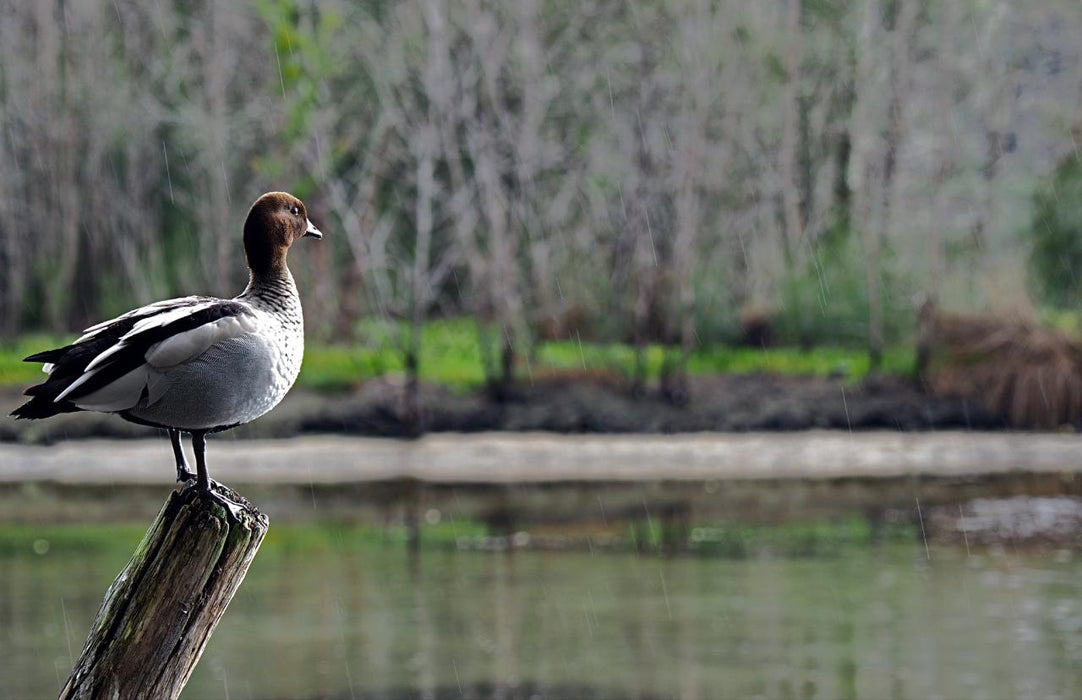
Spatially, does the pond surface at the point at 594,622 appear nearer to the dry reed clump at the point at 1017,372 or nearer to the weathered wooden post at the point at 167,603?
the weathered wooden post at the point at 167,603

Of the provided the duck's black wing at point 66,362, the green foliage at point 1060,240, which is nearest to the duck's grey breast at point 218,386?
the duck's black wing at point 66,362

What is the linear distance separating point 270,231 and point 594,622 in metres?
7.05

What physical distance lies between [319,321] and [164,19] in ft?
22.9

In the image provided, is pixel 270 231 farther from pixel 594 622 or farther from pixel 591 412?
pixel 591 412

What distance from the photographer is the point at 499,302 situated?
24.6 m

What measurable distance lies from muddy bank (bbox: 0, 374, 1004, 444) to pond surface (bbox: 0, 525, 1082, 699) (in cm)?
729

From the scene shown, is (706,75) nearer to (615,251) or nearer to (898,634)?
(615,251)

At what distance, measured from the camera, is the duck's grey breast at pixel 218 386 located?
4301 millimetres

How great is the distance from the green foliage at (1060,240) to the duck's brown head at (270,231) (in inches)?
915

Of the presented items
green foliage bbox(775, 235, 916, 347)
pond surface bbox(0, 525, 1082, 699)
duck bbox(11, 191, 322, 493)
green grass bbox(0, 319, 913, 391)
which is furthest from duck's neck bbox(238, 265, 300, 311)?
green foliage bbox(775, 235, 916, 347)

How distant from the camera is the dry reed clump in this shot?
23.1 metres

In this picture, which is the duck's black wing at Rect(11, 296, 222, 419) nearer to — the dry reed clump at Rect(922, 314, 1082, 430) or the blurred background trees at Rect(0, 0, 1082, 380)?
the blurred background trees at Rect(0, 0, 1082, 380)

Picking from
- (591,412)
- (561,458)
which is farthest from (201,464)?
(591,412)

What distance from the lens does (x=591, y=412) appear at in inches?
909
